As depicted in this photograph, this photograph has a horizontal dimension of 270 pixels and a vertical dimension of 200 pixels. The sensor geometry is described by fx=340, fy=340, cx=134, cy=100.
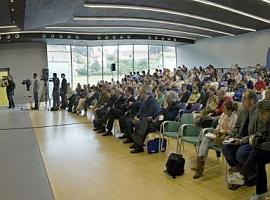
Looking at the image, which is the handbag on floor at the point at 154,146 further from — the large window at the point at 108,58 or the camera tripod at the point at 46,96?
the large window at the point at 108,58

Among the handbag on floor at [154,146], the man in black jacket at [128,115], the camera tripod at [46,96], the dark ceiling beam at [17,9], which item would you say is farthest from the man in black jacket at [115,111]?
the camera tripod at [46,96]

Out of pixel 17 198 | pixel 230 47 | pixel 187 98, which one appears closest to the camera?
pixel 17 198

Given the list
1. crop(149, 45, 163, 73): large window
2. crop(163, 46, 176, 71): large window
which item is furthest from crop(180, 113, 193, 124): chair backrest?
crop(163, 46, 176, 71): large window

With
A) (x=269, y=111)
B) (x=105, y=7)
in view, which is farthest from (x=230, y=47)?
(x=269, y=111)

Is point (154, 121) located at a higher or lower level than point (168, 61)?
lower

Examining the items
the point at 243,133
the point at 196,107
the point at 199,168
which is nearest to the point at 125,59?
the point at 196,107

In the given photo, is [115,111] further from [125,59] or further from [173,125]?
[125,59]

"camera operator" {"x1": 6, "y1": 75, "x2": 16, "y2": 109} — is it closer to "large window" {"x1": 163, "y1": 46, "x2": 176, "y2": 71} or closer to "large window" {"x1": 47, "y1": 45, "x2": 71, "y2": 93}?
"large window" {"x1": 47, "y1": 45, "x2": 71, "y2": 93}

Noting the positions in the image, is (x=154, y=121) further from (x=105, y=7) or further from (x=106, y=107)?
→ (x=105, y=7)

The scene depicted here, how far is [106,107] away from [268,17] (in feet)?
28.7

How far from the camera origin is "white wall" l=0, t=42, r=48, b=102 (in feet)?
61.1

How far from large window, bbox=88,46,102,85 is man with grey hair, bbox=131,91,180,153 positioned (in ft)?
49.2

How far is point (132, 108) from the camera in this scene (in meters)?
7.72

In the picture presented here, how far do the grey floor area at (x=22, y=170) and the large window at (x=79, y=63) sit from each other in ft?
40.0
